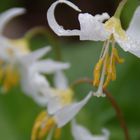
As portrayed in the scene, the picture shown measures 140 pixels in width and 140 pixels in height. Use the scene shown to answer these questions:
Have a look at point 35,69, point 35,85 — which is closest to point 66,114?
point 35,85

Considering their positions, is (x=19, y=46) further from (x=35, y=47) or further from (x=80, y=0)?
(x=80, y=0)

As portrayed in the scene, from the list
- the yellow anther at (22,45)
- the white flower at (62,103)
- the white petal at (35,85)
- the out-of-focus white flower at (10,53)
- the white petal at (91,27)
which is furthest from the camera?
the yellow anther at (22,45)

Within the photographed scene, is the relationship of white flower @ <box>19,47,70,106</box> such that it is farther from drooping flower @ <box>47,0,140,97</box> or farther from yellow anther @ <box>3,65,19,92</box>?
drooping flower @ <box>47,0,140,97</box>

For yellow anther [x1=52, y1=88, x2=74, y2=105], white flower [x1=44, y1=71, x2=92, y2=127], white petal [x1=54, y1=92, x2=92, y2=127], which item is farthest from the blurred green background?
white petal [x1=54, y1=92, x2=92, y2=127]

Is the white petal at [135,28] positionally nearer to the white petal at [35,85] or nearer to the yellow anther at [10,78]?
the white petal at [35,85]

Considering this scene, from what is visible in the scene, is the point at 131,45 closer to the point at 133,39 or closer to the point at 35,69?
the point at 133,39

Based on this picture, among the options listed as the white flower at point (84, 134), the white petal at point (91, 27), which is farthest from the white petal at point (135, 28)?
the white flower at point (84, 134)
